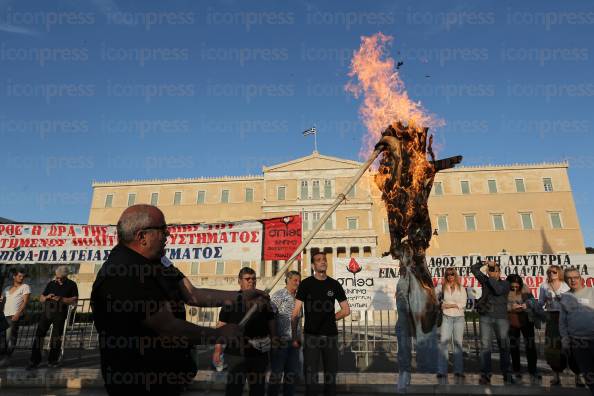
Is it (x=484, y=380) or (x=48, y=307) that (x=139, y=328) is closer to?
(x=484, y=380)

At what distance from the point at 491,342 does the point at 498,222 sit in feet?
164

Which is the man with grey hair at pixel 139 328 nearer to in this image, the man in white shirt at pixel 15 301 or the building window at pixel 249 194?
the man in white shirt at pixel 15 301

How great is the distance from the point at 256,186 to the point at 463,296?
48.3 m

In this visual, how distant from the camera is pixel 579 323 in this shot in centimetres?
504

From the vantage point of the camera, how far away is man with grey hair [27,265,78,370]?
7820 millimetres

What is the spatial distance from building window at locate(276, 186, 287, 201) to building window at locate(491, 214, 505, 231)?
28576 millimetres

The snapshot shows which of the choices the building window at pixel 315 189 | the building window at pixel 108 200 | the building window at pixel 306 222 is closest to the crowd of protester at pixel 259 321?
the building window at pixel 306 222

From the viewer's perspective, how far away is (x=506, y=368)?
259 inches

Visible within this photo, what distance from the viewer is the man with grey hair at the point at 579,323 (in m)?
4.89

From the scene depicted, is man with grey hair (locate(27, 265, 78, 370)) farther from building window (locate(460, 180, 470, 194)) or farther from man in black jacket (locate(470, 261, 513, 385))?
building window (locate(460, 180, 470, 194))

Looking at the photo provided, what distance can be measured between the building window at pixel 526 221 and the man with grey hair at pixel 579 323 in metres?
52.1

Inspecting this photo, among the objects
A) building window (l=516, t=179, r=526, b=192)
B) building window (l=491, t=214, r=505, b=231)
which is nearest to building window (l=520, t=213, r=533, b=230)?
building window (l=491, t=214, r=505, b=231)

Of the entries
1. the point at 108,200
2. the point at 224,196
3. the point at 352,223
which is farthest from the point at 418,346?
the point at 108,200

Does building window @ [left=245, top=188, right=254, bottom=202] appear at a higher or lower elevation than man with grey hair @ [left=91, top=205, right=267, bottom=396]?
higher
